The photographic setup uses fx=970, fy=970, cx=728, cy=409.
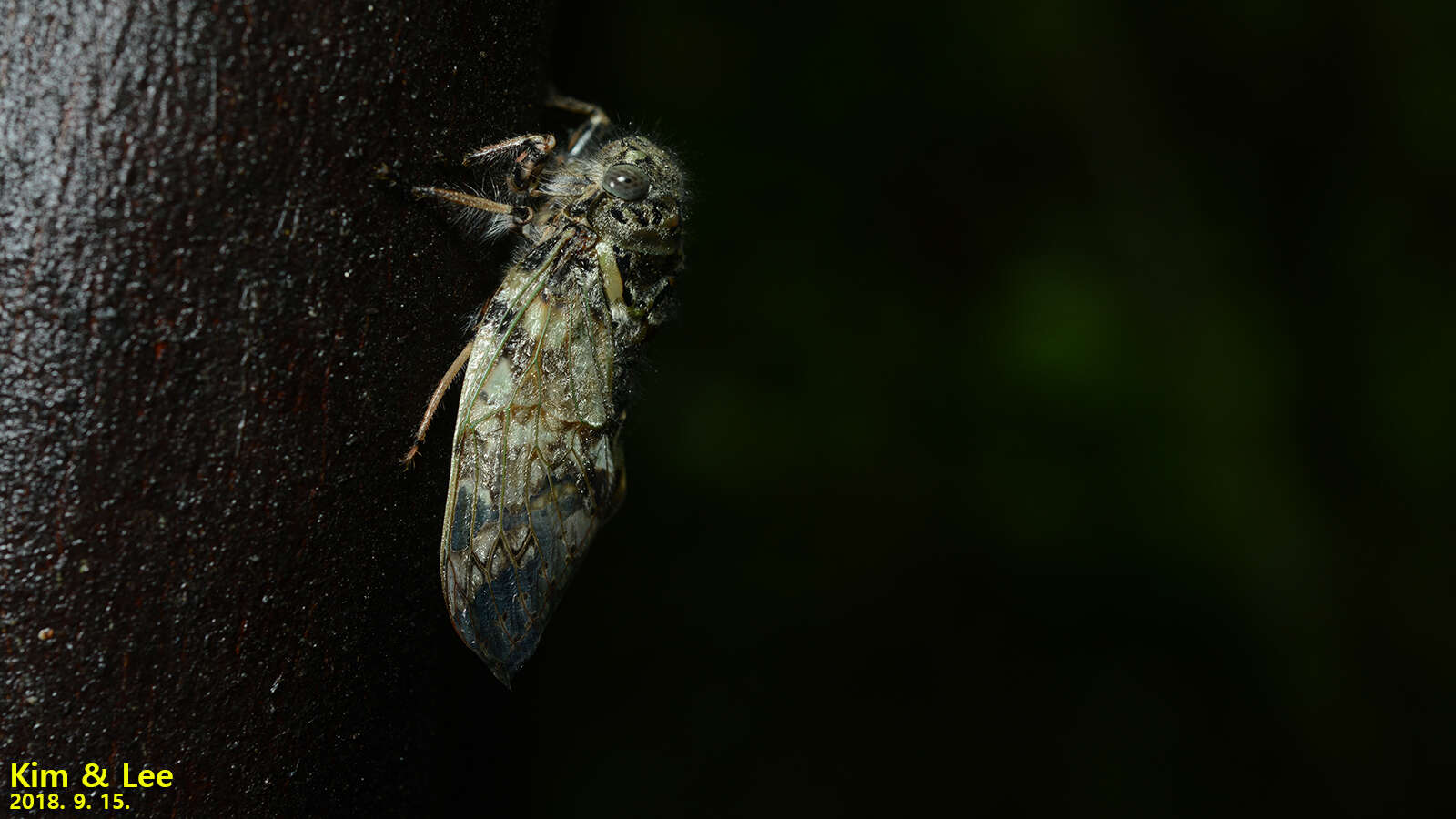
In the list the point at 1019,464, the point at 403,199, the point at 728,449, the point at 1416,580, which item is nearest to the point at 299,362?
the point at 403,199

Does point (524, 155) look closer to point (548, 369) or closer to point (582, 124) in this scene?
point (548, 369)

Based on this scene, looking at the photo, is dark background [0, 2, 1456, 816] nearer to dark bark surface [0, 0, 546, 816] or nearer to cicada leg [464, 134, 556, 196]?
cicada leg [464, 134, 556, 196]

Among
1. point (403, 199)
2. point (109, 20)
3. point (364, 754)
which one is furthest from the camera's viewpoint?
point (364, 754)

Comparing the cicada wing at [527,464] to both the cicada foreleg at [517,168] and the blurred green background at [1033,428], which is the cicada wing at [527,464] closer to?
the cicada foreleg at [517,168]

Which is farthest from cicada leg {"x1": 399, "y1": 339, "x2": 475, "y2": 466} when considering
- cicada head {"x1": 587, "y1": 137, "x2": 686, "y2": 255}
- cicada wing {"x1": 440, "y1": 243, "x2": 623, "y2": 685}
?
cicada head {"x1": 587, "y1": 137, "x2": 686, "y2": 255}

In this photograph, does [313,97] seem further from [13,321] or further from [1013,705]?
[1013,705]

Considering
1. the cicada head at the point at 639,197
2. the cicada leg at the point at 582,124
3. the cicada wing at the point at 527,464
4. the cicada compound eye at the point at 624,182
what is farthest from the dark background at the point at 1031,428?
the cicada wing at the point at 527,464
